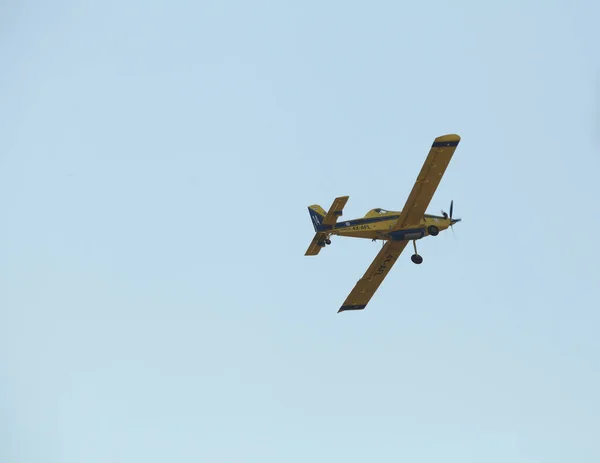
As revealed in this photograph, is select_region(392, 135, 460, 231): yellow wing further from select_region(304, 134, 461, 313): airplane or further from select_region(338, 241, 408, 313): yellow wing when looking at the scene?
select_region(338, 241, 408, 313): yellow wing

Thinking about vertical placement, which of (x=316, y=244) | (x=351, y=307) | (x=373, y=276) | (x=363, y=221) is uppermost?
(x=363, y=221)

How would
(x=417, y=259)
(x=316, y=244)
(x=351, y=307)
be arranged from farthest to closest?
(x=351, y=307), (x=417, y=259), (x=316, y=244)

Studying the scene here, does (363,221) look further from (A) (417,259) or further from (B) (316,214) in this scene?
(A) (417,259)

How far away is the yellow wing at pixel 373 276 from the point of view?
61438 mm

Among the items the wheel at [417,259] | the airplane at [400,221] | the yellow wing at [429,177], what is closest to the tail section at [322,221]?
the airplane at [400,221]

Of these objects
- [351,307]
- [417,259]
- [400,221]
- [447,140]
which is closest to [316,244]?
[400,221]

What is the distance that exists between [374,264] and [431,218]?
426 centimetres

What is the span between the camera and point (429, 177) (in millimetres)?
57500

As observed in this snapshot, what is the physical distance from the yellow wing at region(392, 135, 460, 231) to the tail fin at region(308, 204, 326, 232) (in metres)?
3.84

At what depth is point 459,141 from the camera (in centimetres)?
5709

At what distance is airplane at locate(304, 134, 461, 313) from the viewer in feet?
188

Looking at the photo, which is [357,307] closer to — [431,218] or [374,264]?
[374,264]

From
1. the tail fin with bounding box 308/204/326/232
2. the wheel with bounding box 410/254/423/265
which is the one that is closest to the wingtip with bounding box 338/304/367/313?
the wheel with bounding box 410/254/423/265

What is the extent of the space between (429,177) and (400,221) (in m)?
2.94
